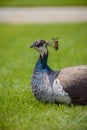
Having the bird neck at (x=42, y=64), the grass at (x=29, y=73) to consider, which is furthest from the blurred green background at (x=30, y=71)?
the bird neck at (x=42, y=64)

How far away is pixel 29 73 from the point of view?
10141 mm

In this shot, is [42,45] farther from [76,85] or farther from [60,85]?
[76,85]

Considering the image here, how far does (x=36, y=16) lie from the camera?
2011cm

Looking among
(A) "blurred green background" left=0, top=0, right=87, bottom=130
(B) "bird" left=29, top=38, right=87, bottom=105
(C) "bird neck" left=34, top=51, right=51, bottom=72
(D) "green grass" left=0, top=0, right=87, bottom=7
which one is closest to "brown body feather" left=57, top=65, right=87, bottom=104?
(B) "bird" left=29, top=38, right=87, bottom=105

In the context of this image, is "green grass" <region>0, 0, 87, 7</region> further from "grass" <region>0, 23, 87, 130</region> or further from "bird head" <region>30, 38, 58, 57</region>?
"bird head" <region>30, 38, 58, 57</region>

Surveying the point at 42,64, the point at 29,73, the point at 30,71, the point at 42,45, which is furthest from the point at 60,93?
the point at 30,71

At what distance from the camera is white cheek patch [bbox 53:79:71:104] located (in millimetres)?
7184

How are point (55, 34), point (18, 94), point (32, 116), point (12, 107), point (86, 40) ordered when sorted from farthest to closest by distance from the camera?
point (55, 34) → point (86, 40) → point (18, 94) → point (12, 107) → point (32, 116)

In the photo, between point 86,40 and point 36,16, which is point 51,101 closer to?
point 86,40

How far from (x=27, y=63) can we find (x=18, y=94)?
10.7ft

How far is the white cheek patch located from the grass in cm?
8

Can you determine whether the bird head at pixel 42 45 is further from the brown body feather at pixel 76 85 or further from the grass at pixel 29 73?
the grass at pixel 29 73

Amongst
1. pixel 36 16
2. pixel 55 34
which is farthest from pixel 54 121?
pixel 36 16

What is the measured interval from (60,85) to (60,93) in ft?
0.34
